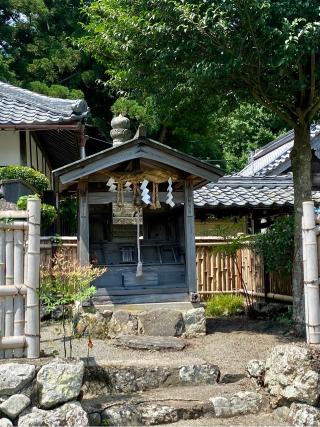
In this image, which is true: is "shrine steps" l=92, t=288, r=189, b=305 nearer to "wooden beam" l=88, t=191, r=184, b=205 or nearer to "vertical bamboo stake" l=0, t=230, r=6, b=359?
"wooden beam" l=88, t=191, r=184, b=205

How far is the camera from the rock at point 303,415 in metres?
6.20

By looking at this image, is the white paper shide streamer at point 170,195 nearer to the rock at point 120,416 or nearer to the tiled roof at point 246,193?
the rock at point 120,416

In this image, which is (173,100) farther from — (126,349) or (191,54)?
(126,349)

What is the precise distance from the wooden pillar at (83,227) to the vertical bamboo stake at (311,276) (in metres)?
4.29

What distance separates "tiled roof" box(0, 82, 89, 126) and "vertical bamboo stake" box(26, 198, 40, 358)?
663 centimetres

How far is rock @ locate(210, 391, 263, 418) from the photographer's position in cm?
646

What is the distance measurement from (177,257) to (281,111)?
3567 millimetres

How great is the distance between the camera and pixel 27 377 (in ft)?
19.7

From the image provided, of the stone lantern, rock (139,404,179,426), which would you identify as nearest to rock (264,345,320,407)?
rock (139,404,179,426)

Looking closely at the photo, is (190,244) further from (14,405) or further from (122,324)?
(14,405)


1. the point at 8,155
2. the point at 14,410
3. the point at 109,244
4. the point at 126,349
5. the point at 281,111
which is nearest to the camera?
the point at 14,410

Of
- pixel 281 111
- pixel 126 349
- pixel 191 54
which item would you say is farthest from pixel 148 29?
pixel 126 349

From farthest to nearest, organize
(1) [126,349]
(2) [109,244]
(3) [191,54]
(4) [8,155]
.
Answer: (4) [8,155] < (2) [109,244] < (3) [191,54] < (1) [126,349]

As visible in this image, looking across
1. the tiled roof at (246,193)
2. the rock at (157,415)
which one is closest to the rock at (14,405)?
the rock at (157,415)
